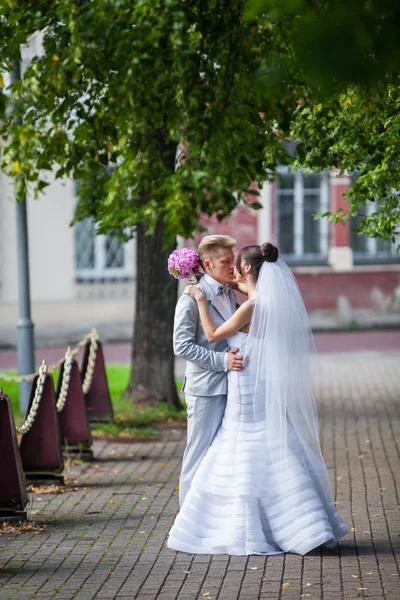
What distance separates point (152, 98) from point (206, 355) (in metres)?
2.97

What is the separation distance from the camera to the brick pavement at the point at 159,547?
5836mm

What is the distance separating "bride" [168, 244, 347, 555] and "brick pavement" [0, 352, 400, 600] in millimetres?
150

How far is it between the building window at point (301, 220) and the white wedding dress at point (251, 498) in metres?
19.0

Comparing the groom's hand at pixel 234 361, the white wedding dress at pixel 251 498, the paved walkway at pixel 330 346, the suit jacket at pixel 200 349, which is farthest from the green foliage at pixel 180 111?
the paved walkway at pixel 330 346

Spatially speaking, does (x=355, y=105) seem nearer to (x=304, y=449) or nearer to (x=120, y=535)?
(x=304, y=449)

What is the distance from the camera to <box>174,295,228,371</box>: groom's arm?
6918 millimetres

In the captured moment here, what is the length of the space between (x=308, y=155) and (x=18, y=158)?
2.96m

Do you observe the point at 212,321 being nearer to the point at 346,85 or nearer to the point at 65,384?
the point at 65,384

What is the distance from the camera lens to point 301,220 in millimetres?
25719

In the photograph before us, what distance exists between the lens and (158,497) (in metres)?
8.41

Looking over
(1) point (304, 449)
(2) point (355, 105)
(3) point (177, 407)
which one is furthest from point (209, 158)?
(3) point (177, 407)

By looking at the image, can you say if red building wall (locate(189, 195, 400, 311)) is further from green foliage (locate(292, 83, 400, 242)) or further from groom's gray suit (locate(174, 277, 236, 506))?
groom's gray suit (locate(174, 277, 236, 506))

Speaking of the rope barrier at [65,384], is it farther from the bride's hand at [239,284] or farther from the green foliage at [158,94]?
the bride's hand at [239,284]

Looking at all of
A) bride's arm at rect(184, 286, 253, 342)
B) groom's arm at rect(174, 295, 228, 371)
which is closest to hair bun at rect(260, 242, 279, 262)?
bride's arm at rect(184, 286, 253, 342)
